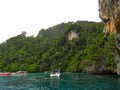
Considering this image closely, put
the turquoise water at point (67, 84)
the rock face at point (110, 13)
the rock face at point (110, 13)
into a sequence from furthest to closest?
the rock face at point (110, 13) → the rock face at point (110, 13) → the turquoise water at point (67, 84)

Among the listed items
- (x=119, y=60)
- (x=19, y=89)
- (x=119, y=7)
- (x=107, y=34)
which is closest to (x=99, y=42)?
(x=107, y=34)

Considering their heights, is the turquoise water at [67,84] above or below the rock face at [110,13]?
below

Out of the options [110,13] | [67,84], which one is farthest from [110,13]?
[67,84]

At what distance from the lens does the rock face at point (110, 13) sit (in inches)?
5497

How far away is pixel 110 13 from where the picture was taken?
15325cm

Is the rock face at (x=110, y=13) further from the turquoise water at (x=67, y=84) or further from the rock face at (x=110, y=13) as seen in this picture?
the turquoise water at (x=67, y=84)

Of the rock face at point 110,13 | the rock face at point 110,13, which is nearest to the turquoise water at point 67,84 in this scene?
the rock face at point 110,13

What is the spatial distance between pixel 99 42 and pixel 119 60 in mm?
67862

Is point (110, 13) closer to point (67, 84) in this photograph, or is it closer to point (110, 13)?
point (110, 13)

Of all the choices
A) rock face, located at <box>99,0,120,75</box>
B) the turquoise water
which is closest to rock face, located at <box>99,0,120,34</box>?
rock face, located at <box>99,0,120,75</box>

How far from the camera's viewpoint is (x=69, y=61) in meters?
199

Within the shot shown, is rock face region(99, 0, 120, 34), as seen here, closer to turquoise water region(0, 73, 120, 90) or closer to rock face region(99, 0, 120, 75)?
rock face region(99, 0, 120, 75)

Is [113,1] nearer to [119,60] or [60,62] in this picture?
[119,60]

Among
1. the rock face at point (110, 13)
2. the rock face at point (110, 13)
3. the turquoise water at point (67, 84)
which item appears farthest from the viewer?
the rock face at point (110, 13)
